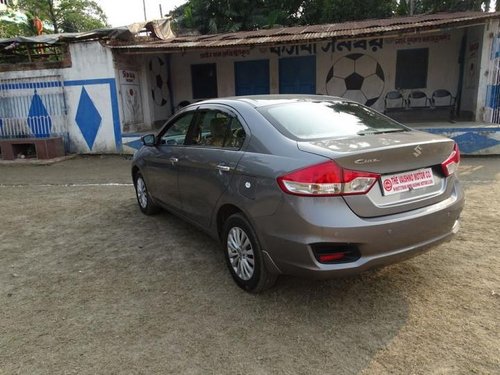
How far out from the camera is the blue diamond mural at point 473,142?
9000 mm

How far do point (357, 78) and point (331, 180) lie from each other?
11.9 m

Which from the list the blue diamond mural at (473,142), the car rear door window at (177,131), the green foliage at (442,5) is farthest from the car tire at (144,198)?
the green foliage at (442,5)

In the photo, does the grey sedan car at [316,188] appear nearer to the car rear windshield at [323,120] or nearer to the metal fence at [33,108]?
the car rear windshield at [323,120]

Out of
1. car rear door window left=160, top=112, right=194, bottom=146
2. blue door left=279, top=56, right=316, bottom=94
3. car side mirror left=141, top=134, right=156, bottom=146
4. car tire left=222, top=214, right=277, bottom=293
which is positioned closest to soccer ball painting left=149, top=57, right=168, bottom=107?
blue door left=279, top=56, right=316, bottom=94

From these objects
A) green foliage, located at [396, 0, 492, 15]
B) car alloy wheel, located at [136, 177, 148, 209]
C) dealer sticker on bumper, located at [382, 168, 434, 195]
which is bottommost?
car alloy wheel, located at [136, 177, 148, 209]

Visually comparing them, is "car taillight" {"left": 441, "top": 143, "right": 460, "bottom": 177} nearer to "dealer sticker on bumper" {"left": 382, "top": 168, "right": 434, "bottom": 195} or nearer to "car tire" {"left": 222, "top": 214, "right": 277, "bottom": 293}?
"dealer sticker on bumper" {"left": 382, "top": 168, "right": 434, "bottom": 195}

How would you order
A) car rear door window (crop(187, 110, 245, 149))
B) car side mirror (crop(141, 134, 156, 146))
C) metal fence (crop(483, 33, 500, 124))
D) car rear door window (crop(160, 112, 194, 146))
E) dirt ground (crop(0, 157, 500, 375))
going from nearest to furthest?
dirt ground (crop(0, 157, 500, 375)), car rear door window (crop(187, 110, 245, 149)), car rear door window (crop(160, 112, 194, 146)), car side mirror (crop(141, 134, 156, 146)), metal fence (crop(483, 33, 500, 124))

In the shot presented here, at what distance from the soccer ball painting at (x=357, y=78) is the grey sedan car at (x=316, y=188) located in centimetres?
1050

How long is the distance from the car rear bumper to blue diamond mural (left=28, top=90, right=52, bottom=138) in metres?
10.6

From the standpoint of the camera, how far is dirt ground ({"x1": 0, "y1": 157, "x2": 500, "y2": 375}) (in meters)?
2.50

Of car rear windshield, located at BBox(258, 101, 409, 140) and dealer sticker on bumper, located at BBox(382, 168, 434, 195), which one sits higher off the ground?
car rear windshield, located at BBox(258, 101, 409, 140)

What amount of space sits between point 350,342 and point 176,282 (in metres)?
1.59

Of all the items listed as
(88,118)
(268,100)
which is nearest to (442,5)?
(88,118)

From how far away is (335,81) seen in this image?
13781 millimetres
